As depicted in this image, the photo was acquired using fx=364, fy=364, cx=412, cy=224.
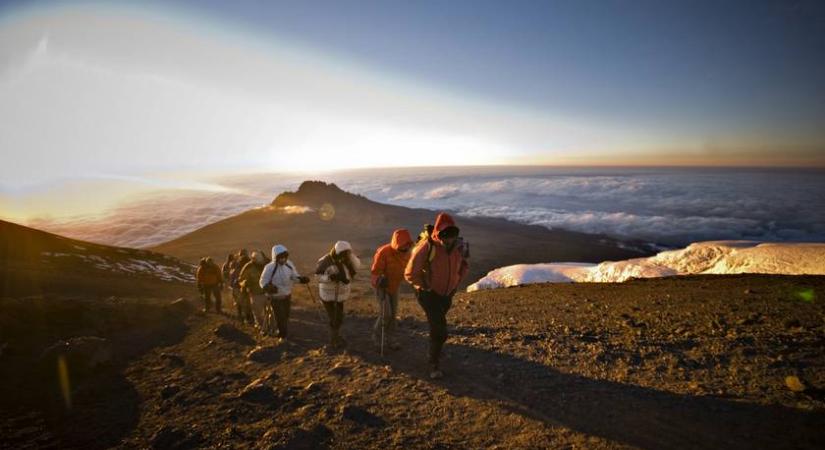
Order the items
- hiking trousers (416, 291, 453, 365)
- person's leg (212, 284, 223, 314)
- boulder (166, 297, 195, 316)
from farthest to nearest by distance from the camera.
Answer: person's leg (212, 284, 223, 314), boulder (166, 297, 195, 316), hiking trousers (416, 291, 453, 365)

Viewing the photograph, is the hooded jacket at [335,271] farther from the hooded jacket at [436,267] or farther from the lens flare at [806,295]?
the lens flare at [806,295]

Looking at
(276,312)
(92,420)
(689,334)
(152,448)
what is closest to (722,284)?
(689,334)

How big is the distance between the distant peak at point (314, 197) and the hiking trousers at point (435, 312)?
5561 cm

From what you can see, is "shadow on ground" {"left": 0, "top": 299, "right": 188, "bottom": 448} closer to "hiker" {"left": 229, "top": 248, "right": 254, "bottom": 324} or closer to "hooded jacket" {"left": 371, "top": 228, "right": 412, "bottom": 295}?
"hiker" {"left": 229, "top": 248, "right": 254, "bottom": 324}

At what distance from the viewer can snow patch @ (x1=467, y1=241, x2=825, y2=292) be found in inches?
441

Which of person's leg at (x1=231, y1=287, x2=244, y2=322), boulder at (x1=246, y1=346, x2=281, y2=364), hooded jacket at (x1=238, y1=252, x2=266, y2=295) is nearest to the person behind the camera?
boulder at (x1=246, y1=346, x2=281, y2=364)

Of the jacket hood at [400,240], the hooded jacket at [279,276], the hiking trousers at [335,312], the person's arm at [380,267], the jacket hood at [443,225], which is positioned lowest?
the hiking trousers at [335,312]

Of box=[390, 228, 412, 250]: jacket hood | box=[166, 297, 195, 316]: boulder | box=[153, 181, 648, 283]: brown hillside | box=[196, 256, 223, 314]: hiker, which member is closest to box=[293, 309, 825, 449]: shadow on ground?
box=[390, 228, 412, 250]: jacket hood

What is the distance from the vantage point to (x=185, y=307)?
10227 millimetres

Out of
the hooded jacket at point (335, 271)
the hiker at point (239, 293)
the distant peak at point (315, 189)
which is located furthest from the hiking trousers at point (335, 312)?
the distant peak at point (315, 189)

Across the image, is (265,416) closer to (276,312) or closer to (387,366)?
(387,366)

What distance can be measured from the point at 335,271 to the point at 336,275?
69 millimetres

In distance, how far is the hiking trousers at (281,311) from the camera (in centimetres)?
720

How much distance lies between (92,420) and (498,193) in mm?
176466
